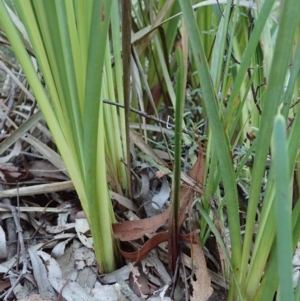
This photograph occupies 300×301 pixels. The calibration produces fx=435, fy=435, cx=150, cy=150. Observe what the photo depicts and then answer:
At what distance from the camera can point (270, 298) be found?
1.36ft

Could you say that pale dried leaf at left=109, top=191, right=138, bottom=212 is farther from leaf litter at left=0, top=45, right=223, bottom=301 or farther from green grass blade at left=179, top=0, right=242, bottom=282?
green grass blade at left=179, top=0, right=242, bottom=282

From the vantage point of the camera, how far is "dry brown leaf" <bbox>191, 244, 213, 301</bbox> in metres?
0.48

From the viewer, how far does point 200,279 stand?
493 millimetres

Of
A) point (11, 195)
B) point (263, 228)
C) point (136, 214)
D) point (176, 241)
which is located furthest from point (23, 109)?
point (263, 228)

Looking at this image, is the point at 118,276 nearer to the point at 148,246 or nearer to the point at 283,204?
the point at 148,246

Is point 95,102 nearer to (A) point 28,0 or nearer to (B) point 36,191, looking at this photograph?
(A) point 28,0

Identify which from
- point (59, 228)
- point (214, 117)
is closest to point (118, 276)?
point (59, 228)

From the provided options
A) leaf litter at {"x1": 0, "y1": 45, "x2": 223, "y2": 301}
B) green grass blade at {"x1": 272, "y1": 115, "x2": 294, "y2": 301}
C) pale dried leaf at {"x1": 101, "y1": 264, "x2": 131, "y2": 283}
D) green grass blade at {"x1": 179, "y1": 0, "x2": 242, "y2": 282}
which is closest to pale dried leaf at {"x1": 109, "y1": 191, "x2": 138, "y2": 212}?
leaf litter at {"x1": 0, "y1": 45, "x2": 223, "y2": 301}

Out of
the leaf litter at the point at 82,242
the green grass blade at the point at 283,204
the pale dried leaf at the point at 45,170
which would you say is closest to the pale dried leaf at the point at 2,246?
the leaf litter at the point at 82,242

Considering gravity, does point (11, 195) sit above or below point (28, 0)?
below

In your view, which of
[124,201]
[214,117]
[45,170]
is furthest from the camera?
[45,170]

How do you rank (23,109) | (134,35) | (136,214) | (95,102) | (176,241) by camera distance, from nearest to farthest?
1. (95,102)
2. (176,241)
3. (136,214)
4. (134,35)
5. (23,109)

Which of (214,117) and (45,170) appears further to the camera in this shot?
(45,170)

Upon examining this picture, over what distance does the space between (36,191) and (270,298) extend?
37cm
